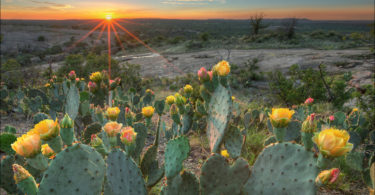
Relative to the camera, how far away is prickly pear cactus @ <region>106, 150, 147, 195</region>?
1089 mm

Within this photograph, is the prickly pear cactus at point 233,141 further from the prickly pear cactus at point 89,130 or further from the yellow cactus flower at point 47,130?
the prickly pear cactus at point 89,130

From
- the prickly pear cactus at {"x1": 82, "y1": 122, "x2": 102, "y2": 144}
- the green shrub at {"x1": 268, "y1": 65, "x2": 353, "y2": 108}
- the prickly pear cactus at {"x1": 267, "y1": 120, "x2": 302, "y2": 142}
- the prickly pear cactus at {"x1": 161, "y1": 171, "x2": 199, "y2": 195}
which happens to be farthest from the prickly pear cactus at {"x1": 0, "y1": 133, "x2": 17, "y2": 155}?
the green shrub at {"x1": 268, "y1": 65, "x2": 353, "y2": 108}

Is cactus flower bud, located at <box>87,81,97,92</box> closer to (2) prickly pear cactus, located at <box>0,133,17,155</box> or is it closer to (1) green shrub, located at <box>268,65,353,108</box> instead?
(2) prickly pear cactus, located at <box>0,133,17,155</box>

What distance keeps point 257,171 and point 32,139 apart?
0.99m

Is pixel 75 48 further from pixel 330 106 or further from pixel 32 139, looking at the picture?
pixel 32 139

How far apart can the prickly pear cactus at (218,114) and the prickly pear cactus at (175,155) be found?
187mm

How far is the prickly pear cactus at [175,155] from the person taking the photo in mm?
1180

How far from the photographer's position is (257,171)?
1.11 metres

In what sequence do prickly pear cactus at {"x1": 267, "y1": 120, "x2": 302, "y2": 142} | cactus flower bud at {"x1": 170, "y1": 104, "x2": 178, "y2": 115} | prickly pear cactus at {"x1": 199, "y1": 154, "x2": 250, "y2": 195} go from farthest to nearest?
prickly pear cactus at {"x1": 267, "y1": 120, "x2": 302, "y2": 142} → cactus flower bud at {"x1": 170, "y1": 104, "x2": 178, "y2": 115} → prickly pear cactus at {"x1": 199, "y1": 154, "x2": 250, "y2": 195}

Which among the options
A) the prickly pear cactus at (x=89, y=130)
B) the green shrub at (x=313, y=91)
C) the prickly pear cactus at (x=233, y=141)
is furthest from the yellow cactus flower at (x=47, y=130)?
the green shrub at (x=313, y=91)

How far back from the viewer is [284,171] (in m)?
1.05

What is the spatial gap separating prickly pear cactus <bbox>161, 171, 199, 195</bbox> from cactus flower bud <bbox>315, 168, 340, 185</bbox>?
565 mm

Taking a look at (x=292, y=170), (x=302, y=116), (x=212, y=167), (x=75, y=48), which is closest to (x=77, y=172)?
(x=212, y=167)

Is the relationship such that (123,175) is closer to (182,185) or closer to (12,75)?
(182,185)
